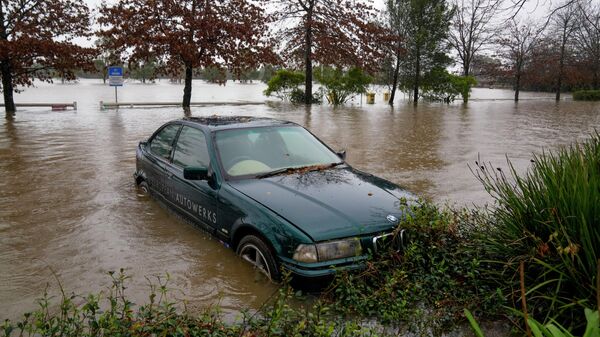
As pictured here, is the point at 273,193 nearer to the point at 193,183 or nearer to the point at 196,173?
the point at 196,173

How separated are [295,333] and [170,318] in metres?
0.77

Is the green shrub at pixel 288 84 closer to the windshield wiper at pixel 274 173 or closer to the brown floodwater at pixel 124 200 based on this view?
the brown floodwater at pixel 124 200

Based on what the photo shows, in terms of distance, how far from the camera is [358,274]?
376 centimetres

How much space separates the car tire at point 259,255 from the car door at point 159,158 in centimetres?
185

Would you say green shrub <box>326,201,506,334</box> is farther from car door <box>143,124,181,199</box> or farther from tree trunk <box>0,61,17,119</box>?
tree trunk <box>0,61,17,119</box>

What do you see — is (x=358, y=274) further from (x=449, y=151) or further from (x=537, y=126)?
(x=537, y=126)

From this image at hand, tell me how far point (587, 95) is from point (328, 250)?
152 ft

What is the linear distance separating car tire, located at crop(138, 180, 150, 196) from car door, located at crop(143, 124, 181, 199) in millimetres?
128

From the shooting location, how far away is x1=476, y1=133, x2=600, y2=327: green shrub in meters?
3.10

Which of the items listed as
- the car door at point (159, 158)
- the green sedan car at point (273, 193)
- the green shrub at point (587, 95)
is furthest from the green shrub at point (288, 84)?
the green shrub at point (587, 95)

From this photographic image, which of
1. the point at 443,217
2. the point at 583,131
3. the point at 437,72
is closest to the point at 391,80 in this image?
the point at 437,72

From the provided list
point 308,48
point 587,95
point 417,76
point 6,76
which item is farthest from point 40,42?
point 587,95

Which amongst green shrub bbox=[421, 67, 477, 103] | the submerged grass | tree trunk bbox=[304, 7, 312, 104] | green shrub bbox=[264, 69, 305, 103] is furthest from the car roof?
green shrub bbox=[421, 67, 477, 103]

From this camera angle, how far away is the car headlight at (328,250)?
3.71 meters
